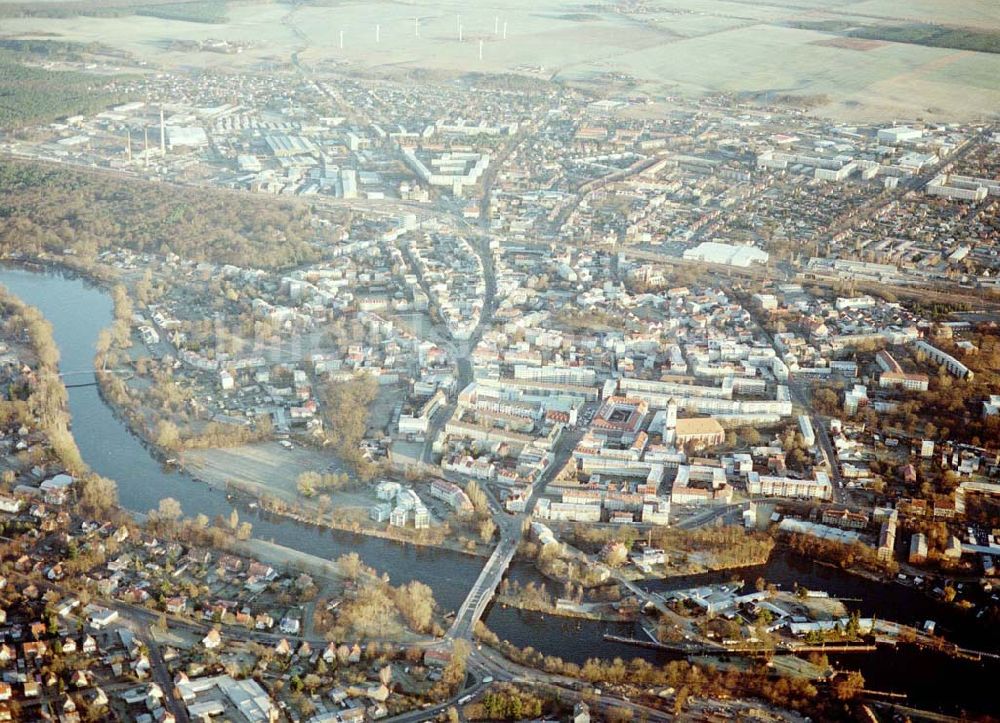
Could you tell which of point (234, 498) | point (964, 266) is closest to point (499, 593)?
point (234, 498)

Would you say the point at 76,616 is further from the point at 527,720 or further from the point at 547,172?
the point at 547,172

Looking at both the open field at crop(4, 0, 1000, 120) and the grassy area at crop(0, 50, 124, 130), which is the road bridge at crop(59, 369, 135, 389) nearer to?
the grassy area at crop(0, 50, 124, 130)

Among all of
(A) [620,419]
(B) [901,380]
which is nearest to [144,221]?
(A) [620,419]

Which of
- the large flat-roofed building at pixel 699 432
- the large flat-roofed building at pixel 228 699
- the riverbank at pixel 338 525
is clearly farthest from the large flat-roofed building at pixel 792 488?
the large flat-roofed building at pixel 228 699

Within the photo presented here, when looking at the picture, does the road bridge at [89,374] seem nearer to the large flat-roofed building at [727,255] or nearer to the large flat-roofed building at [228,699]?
the large flat-roofed building at [228,699]

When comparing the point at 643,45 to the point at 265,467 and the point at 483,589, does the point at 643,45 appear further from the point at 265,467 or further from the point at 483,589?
the point at 483,589

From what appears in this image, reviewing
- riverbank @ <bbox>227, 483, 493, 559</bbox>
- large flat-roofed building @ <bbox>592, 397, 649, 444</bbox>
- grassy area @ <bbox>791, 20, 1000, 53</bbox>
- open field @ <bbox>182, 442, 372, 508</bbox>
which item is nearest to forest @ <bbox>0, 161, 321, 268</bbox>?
open field @ <bbox>182, 442, 372, 508</bbox>
